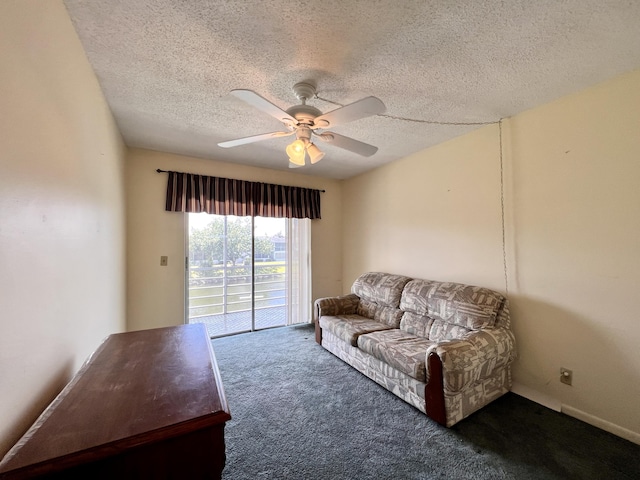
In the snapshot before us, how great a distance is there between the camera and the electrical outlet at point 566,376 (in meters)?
2.04

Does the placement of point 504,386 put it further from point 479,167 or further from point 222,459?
point 222,459

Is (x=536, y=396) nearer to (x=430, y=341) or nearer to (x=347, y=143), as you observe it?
(x=430, y=341)

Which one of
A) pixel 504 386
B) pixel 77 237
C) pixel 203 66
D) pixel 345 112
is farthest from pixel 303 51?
pixel 504 386

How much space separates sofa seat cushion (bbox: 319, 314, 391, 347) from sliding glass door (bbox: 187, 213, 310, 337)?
3.72 ft

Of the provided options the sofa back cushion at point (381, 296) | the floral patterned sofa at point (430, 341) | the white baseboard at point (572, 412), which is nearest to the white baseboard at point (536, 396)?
the white baseboard at point (572, 412)

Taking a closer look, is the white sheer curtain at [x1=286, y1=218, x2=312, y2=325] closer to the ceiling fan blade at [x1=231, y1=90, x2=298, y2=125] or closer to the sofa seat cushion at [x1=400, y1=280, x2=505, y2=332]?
the sofa seat cushion at [x1=400, y1=280, x2=505, y2=332]

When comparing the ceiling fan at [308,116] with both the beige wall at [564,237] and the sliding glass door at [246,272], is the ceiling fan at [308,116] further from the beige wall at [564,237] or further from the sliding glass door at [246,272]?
the sliding glass door at [246,272]

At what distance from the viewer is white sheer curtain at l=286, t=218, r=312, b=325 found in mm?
4203

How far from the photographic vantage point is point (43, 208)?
1.02 m

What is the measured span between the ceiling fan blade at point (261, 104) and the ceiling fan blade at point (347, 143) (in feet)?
0.90

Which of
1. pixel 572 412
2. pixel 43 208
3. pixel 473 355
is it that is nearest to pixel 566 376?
pixel 572 412

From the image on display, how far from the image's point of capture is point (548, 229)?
218cm

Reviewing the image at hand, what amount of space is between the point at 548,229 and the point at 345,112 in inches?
77.7

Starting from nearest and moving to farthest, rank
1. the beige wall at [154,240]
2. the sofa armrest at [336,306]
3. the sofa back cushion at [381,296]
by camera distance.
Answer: the sofa back cushion at [381,296] → the beige wall at [154,240] → the sofa armrest at [336,306]
